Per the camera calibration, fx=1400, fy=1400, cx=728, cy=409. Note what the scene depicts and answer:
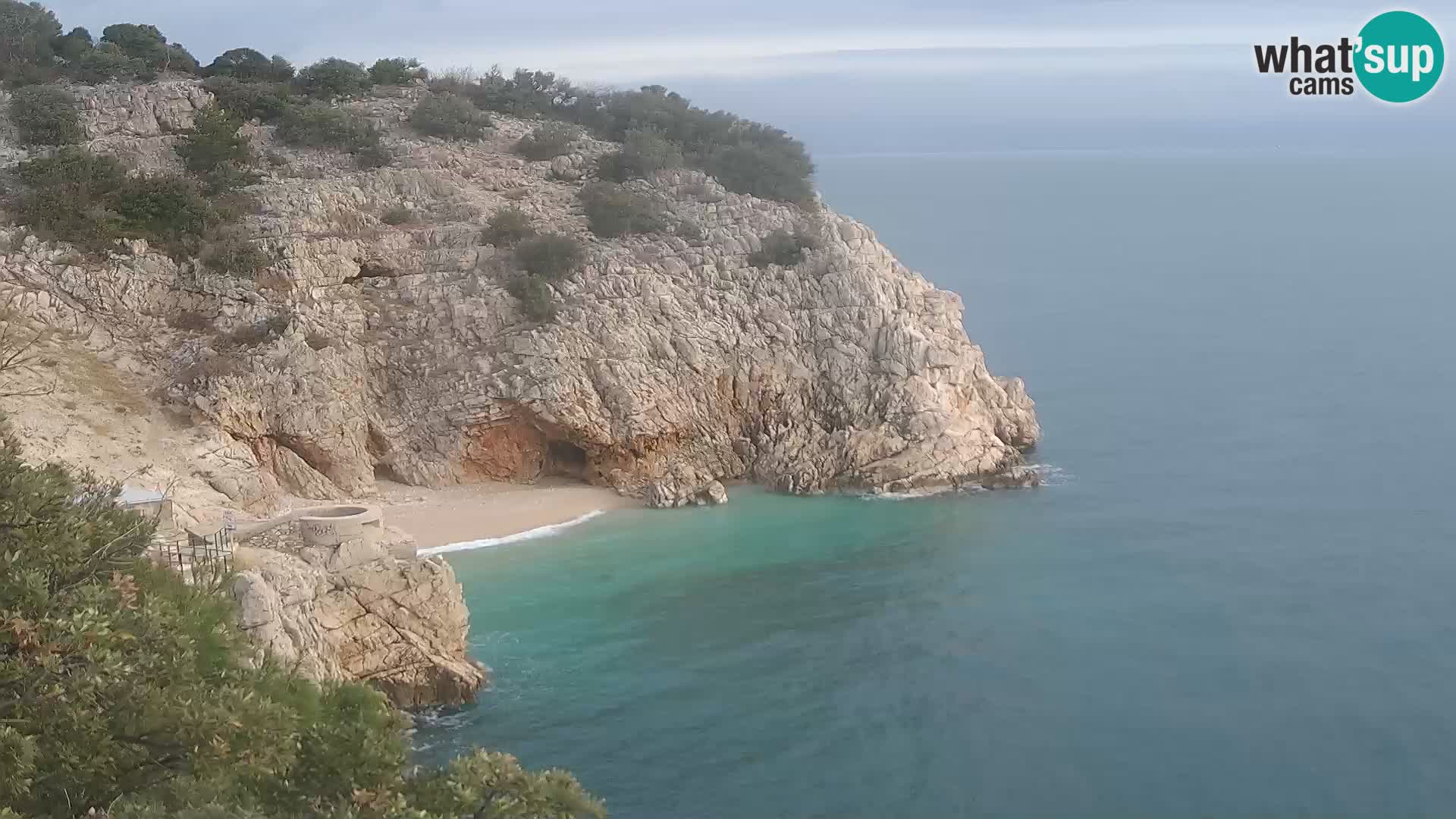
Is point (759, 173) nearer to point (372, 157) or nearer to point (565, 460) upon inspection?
point (372, 157)

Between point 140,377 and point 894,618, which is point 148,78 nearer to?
point 140,377

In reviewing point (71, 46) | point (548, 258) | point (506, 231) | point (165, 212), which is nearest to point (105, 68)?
point (71, 46)

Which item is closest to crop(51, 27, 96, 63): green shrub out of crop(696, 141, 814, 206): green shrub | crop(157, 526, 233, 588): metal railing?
crop(696, 141, 814, 206): green shrub

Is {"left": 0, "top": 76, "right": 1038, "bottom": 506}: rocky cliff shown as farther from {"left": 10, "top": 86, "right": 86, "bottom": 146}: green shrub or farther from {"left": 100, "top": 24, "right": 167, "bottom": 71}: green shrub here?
{"left": 100, "top": 24, "right": 167, "bottom": 71}: green shrub

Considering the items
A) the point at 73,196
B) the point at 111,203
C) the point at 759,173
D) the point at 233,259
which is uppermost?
the point at 759,173

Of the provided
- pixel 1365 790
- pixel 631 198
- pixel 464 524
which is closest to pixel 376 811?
pixel 1365 790

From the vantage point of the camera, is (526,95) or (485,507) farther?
(526,95)

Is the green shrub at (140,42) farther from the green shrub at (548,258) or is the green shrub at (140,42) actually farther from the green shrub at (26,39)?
the green shrub at (548,258)
